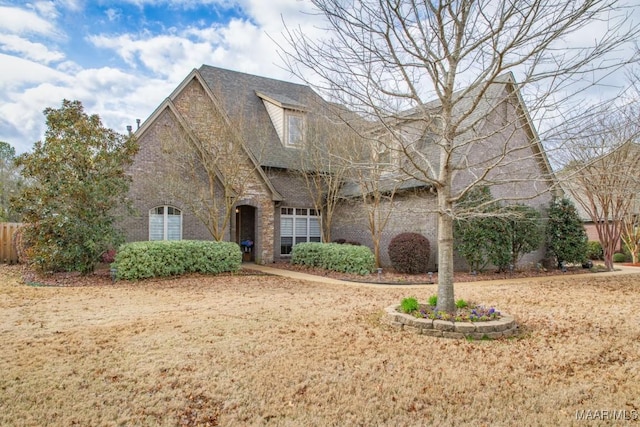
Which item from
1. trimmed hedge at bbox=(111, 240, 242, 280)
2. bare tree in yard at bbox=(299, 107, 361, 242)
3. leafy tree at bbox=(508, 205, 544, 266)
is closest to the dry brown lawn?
trimmed hedge at bbox=(111, 240, 242, 280)

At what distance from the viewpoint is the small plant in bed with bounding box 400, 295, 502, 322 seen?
21.1 ft

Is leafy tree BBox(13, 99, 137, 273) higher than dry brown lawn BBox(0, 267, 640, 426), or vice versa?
leafy tree BBox(13, 99, 137, 273)

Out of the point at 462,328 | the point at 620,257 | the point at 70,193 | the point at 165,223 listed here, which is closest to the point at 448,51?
the point at 462,328

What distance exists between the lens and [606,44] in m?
5.54

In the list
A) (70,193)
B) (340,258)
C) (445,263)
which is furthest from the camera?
(340,258)

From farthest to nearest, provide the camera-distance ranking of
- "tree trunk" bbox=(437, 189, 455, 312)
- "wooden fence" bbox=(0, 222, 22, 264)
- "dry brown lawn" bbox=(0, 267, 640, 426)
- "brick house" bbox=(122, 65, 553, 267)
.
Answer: "wooden fence" bbox=(0, 222, 22, 264), "brick house" bbox=(122, 65, 553, 267), "tree trunk" bbox=(437, 189, 455, 312), "dry brown lawn" bbox=(0, 267, 640, 426)

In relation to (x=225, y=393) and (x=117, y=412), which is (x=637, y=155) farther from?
(x=117, y=412)

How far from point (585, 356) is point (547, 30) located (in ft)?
14.5

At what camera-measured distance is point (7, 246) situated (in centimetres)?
1648

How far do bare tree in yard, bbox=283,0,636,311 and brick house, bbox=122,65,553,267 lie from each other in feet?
18.3

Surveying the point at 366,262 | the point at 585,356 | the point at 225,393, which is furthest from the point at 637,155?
the point at 225,393

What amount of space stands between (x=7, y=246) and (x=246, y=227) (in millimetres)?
9521

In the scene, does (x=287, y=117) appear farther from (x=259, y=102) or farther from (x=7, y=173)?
(x=7, y=173)

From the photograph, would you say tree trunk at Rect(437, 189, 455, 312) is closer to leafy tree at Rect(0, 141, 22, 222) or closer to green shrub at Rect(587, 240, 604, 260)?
green shrub at Rect(587, 240, 604, 260)
